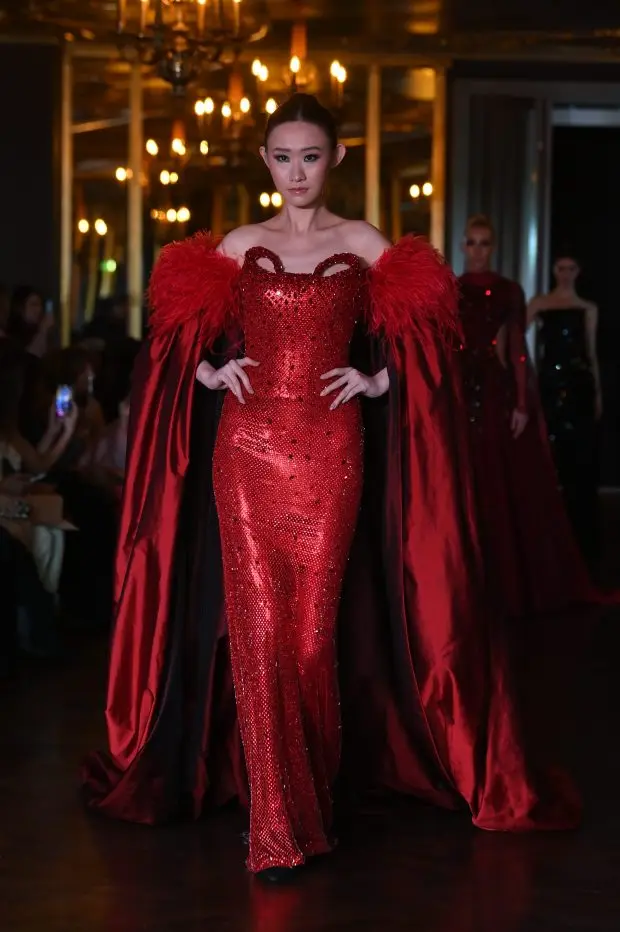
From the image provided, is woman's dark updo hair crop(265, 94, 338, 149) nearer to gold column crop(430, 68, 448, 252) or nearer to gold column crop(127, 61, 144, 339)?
gold column crop(127, 61, 144, 339)

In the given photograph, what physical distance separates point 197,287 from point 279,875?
132cm

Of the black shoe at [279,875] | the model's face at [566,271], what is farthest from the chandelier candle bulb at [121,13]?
the black shoe at [279,875]

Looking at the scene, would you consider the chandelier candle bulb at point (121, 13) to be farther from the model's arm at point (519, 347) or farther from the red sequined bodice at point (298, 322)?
the red sequined bodice at point (298, 322)

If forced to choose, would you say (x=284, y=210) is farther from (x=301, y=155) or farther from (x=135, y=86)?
(x=135, y=86)

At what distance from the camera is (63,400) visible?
21.5 ft

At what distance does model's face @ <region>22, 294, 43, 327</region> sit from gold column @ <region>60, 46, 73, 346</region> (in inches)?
129

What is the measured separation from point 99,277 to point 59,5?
1.90 m

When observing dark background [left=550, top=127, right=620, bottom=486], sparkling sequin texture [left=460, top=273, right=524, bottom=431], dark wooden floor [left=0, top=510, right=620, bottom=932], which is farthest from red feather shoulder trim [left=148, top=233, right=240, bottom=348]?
dark background [left=550, top=127, right=620, bottom=486]

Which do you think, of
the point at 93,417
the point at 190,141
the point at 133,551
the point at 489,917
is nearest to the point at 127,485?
the point at 133,551

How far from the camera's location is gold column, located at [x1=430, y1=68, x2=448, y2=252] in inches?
440

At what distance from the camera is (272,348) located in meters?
3.46

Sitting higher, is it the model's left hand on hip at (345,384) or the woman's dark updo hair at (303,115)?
the woman's dark updo hair at (303,115)

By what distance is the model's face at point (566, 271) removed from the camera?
8.97 m

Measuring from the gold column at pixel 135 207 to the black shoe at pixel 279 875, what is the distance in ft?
26.2
